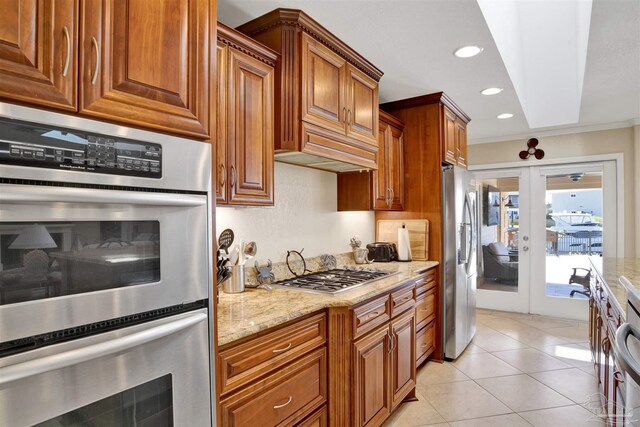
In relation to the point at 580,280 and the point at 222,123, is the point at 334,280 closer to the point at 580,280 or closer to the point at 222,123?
the point at 222,123

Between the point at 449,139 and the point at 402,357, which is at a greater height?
the point at 449,139

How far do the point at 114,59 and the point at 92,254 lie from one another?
54cm

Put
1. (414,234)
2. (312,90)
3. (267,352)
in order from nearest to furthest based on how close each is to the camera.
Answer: (267,352) < (312,90) < (414,234)

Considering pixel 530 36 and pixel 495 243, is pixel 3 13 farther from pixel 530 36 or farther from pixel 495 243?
pixel 495 243

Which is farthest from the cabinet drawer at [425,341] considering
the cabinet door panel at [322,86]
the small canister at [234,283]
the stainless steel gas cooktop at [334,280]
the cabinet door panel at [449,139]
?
the cabinet door panel at [322,86]

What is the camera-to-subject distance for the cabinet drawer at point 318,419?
5.47 ft

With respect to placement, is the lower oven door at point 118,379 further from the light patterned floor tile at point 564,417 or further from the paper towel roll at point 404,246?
the paper towel roll at point 404,246

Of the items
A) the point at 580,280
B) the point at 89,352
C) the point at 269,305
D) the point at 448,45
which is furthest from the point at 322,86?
the point at 580,280

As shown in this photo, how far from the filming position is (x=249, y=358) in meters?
1.39

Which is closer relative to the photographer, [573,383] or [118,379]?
[118,379]

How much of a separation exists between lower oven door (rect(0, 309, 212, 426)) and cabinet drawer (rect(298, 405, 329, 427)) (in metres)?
0.65

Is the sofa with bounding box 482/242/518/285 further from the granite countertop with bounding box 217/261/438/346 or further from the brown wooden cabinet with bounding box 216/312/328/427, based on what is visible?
the brown wooden cabinet with bounding box 216/312/328/427

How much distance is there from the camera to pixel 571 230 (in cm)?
470

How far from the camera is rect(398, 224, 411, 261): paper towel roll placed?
3384mm
